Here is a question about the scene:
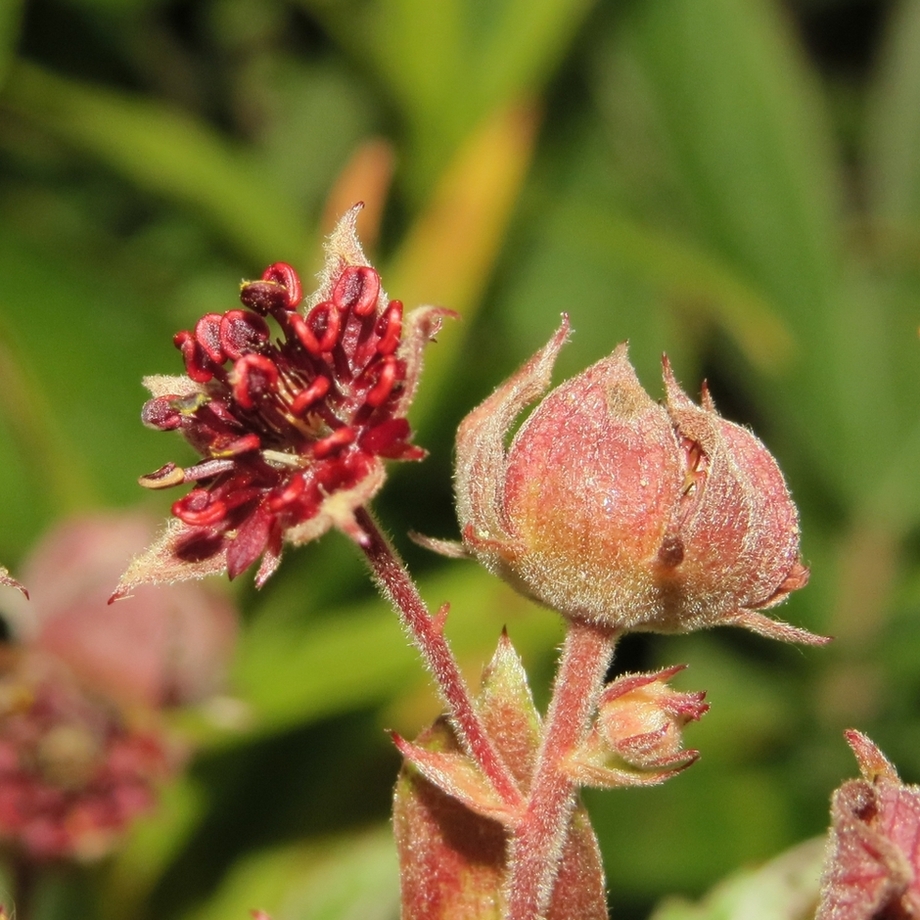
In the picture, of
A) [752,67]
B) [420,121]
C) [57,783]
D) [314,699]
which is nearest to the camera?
[57,783]

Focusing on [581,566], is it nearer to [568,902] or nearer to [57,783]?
[568,902]

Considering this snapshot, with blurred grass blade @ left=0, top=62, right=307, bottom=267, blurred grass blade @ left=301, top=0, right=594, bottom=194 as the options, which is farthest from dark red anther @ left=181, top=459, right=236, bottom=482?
blurred grass blade @ left=301, top=0, right=594, bottom=194

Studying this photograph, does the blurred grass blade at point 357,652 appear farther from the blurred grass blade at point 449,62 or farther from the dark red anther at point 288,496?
the dark red anther at point 288,496

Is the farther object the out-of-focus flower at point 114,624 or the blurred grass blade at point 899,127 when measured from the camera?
the blurred grass blade at point 899,127

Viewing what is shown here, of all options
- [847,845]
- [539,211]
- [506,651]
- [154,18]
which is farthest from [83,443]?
[847,845]

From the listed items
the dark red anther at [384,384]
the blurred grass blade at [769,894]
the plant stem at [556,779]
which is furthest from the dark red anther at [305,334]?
the blurred grass blade at [769,894]

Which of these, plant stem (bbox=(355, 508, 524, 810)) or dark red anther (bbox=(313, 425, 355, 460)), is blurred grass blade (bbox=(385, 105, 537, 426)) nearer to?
dark red anther (bbox=(313, 425, 355, 460))
